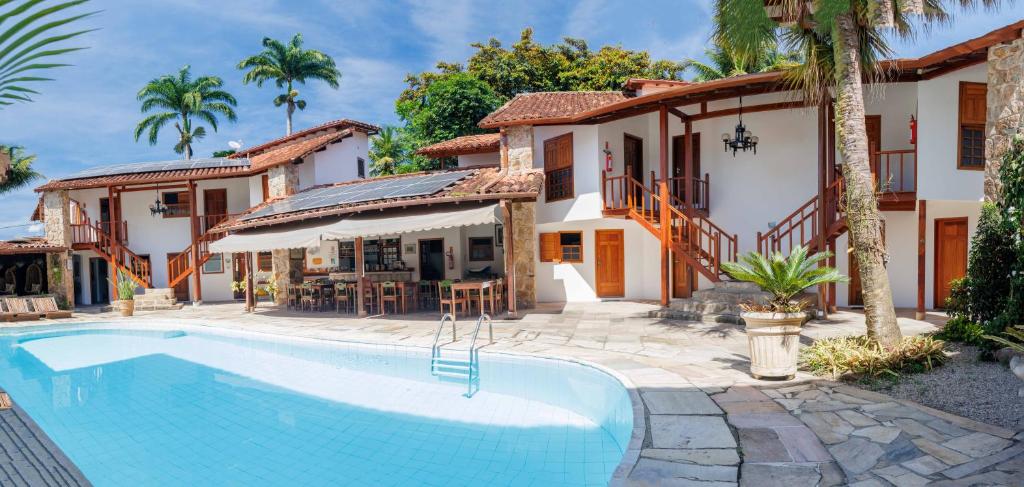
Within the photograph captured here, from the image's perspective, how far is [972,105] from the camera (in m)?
11.0

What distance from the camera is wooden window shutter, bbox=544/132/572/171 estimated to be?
51.6ft

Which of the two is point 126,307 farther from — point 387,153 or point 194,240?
point 387,153

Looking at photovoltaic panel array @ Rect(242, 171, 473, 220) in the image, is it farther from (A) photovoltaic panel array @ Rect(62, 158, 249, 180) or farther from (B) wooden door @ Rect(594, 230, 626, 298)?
(B) wooden door @ Rect(594, 230, 626, 298)

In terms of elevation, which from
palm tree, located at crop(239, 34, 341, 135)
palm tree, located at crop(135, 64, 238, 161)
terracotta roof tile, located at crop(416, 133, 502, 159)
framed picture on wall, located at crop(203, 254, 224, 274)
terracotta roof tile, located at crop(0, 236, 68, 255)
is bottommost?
framed picture on wall, located at crop(203, 254, 224, 274)

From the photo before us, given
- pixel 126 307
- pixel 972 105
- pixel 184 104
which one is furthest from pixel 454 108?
pixel 972 105

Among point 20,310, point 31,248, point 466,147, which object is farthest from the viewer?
point 31,248

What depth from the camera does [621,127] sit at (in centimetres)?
1554

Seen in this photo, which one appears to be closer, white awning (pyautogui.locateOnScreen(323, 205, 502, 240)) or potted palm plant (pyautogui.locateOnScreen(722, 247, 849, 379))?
potted palm plant (pyautogui.locateOnScreen(722, 247, 849, 379))

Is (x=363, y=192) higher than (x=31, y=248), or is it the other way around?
(x=363, y=192)

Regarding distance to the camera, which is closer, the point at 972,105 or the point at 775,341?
the point at 775,341

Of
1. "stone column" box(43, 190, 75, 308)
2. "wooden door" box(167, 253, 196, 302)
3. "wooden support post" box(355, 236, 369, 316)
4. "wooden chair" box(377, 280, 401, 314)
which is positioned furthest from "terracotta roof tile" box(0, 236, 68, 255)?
"wooden chair" box(377, 280, 401, 314)

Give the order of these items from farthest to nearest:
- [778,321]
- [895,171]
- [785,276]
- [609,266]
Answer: [609,266]
[895,171]
[785,276]
[778,321]

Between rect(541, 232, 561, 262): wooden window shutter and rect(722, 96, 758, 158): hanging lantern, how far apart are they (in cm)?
569

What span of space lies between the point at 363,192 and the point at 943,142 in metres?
14.5
